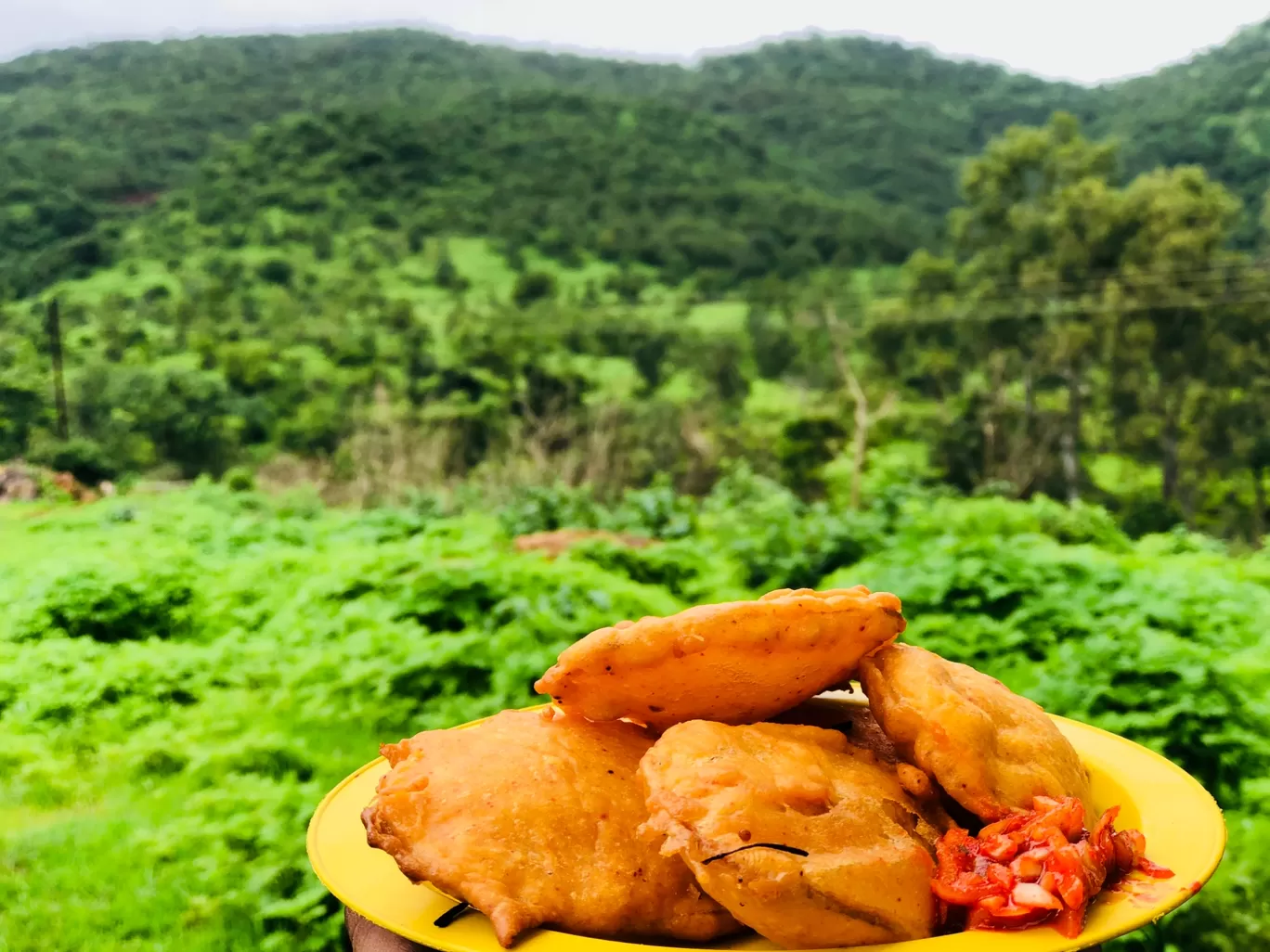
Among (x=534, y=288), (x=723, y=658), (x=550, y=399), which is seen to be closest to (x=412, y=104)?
(x=534, y=288)

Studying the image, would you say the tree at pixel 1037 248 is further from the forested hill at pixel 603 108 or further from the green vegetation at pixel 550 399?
the forested hill at pixel 603 108

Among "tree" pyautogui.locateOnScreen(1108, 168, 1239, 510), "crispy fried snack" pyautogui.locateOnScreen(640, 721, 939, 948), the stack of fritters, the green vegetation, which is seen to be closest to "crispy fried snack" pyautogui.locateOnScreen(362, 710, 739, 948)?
the stack of fritters

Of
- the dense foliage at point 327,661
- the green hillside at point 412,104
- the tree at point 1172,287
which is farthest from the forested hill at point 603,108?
the dense foliage at point 327,661

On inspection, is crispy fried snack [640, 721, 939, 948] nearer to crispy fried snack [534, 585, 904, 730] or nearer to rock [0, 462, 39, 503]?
crispy fried snack [534, 585, 904, 730]

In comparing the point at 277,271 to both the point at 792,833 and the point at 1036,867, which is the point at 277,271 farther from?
the point at 1036,867

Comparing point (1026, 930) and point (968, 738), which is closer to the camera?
point (1026, 930)
